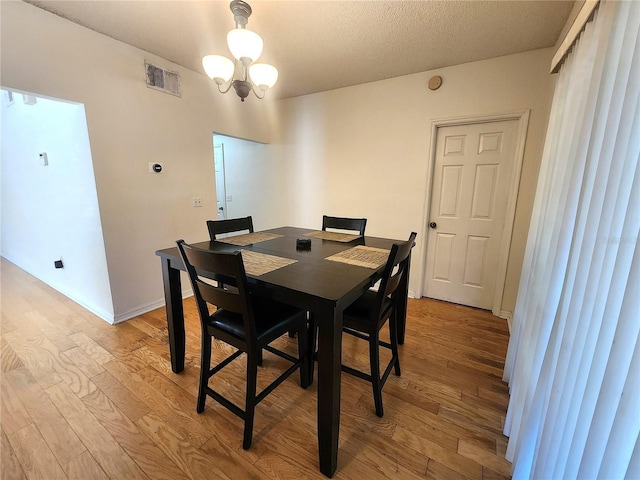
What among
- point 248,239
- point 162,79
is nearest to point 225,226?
point 248,239

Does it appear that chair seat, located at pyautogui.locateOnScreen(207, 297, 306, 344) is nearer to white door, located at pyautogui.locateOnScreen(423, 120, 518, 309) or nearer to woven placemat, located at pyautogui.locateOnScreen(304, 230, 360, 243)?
woven placemat, located at pyautogui.locateOnScreen(304, 230, 360, 243)

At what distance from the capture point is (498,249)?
8.84ft

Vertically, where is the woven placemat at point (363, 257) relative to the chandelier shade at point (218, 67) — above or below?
below

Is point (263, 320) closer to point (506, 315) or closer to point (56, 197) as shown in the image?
point (506, 315)

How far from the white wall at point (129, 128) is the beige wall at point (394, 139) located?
1.03 meters

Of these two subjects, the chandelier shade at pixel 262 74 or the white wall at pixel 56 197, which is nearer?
the chandelier shade at pixel 262 74

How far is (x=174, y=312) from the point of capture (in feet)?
5.65

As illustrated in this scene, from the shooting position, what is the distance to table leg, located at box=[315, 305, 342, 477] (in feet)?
3.48

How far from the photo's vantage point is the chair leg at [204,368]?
141 cm

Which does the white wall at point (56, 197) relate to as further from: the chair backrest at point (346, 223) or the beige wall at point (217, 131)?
the chair backrest at point (346, 223)

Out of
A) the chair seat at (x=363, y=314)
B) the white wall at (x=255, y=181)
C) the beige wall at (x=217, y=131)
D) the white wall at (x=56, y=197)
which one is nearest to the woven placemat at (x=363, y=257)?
the chair seat at (x=363, y=314)

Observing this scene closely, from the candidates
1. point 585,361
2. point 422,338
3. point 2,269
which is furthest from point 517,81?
point 2,269

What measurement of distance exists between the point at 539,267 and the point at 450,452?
1004mm

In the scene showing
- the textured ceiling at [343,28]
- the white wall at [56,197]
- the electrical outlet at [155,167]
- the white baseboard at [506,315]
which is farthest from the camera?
the white baseboard at [506,315]
